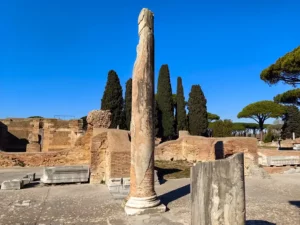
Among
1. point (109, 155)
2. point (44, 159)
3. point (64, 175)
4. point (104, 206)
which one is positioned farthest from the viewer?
point (44, 159)

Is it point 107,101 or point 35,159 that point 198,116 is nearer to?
point 107,101

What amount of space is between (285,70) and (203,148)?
847 cm

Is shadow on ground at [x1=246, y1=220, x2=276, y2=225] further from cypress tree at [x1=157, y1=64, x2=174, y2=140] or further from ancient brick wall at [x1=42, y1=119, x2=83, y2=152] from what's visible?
cypress tree at [x1=157, y1=64, x2=174, y2=140]

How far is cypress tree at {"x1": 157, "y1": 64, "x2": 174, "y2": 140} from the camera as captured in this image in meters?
28.4

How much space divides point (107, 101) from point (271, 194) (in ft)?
73.3

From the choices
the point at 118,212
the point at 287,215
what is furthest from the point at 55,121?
the point at 287,215

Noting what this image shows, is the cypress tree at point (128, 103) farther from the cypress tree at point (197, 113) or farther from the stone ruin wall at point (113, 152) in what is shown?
the stone ruin wall at point (113, 152)

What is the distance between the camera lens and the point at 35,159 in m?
13.0

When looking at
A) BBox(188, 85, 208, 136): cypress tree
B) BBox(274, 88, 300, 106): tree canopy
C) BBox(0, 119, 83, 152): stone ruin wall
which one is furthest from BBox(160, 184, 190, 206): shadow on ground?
BBox(188, 85, 208, 136): cypress tree

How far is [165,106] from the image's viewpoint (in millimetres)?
28750

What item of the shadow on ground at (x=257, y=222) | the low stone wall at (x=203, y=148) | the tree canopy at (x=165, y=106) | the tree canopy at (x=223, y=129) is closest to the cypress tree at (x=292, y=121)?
the tree canopy at (x=223, y=129)

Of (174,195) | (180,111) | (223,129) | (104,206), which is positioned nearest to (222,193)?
(104,206)

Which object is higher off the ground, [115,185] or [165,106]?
[165,106]

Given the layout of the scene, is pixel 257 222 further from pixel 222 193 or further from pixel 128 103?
pixel 128 103
